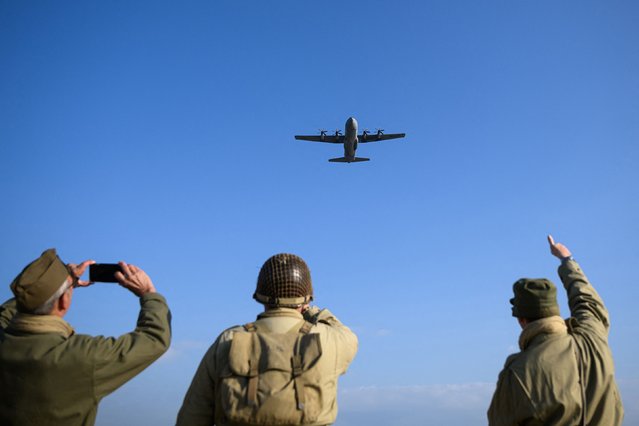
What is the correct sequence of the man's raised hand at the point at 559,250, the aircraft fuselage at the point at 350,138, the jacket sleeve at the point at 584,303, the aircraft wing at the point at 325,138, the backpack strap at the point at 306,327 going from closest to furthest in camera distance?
1. the backpack strap at the point at 306,327
2. the jacket sleeve at the point at 584,303
3. the man's raised hand at the point at 559,250
4. the aircraft fuselage at the point at 350,138
5. the aircraft wing at the point at 325,138

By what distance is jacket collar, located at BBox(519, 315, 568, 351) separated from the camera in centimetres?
558

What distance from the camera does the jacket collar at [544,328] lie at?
5.58 m

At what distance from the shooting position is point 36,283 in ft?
15.5

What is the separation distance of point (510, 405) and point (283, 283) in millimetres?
2643

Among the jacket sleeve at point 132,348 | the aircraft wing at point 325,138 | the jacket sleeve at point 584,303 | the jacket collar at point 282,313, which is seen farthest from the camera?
the aircraft wing at point 325,138

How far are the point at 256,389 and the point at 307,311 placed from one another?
1.15 m

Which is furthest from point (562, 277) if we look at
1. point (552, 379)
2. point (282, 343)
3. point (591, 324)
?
point (282, 343)

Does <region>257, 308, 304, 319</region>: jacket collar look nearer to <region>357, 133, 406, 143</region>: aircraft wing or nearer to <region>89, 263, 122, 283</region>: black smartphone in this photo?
<region>89, 263, 122, 283</region>: black smartphone

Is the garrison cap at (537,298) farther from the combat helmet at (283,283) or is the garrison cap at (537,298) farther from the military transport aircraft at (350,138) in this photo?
the military transport aircraft at (350,138)

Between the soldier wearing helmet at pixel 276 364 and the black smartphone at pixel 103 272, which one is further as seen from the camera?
the black smartphone at pixel 103 272

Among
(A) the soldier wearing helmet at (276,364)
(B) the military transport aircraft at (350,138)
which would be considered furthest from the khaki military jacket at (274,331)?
(B) the military transport aircraft at (350,138)

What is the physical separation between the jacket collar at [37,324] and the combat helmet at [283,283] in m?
1.76

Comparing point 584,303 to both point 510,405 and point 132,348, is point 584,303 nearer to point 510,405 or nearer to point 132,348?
point 510,405

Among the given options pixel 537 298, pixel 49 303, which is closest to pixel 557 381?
pixel 537 298
